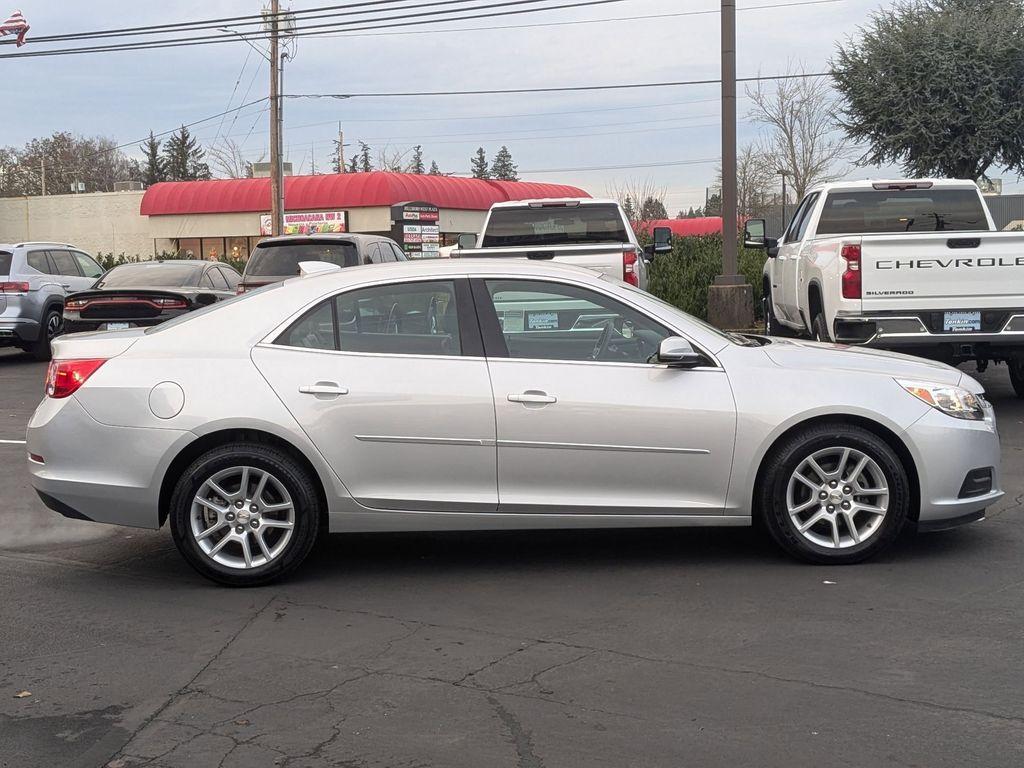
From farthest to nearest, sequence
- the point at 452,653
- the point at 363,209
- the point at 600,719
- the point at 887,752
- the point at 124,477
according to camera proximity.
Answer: the point at 363,209, the point at 124,477, the point at 452,653, the point at 600,719, the point at 887,752

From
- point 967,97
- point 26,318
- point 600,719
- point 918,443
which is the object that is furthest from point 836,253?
point 967,97

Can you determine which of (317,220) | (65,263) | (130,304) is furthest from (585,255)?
(317,220)

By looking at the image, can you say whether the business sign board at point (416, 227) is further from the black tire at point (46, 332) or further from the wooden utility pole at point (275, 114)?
the black tire at point (46, 332)

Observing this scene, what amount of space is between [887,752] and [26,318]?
17239 millimetres

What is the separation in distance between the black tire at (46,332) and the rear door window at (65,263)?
84 centimetres

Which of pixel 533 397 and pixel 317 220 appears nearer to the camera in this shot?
pixel 533 397

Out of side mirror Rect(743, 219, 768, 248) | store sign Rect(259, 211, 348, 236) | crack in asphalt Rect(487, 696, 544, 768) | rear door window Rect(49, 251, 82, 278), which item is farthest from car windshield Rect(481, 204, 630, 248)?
store sign Rect(259, 211, 348, 236)

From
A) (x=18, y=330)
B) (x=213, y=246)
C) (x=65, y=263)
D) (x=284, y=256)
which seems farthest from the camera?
(x=213, y=246)

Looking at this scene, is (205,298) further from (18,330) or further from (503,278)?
(503,278)

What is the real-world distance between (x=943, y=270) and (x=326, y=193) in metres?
42.9

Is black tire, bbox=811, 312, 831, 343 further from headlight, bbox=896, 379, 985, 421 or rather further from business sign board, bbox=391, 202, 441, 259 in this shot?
business sign board, bbox=391, 202, 441, 259

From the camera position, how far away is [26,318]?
18609 millimetres

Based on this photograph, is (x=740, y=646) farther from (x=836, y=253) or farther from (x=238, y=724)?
(x=836, y=253)

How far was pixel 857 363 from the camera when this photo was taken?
6.26m
